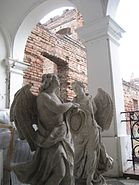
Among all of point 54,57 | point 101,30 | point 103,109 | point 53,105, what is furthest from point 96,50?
point 54,57

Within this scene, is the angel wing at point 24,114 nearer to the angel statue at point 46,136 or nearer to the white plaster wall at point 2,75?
the angel statue at point 46,136

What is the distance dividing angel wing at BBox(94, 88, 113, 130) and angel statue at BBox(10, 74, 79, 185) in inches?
25.0

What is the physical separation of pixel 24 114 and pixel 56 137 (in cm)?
39

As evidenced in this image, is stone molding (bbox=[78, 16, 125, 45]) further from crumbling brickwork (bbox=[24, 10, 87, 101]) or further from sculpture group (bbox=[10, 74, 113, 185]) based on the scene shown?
crumbling brickwork (bbox=[24, 10, 87, 101])

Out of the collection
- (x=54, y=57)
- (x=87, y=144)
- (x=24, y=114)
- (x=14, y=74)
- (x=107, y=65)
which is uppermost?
(x=54, y=57)

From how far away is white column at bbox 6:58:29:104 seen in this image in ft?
17.8

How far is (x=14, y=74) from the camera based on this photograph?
18.2 feet

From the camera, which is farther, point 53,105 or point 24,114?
point 24,114

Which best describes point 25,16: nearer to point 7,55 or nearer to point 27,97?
point 7,55

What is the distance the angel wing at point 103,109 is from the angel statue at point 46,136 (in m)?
0.63

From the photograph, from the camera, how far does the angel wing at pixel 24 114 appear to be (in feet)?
7.15

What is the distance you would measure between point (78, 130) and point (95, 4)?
260cm

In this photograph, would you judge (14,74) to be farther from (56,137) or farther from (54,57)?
(56,137)

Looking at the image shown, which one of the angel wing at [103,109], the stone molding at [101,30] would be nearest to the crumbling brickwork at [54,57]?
the stone molding at [101,30]
